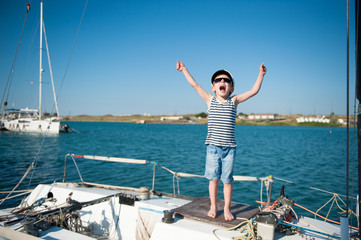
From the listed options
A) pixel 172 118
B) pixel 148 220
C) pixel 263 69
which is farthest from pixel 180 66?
pixel 172 118

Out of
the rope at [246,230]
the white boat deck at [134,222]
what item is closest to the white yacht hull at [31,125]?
the white boat deck at [134,222]

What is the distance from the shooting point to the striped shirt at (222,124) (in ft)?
11.2

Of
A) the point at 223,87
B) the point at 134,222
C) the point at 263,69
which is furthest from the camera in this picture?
the point at 134,222

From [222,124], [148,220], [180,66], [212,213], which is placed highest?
[180,66]

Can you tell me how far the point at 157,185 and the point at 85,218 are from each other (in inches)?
295

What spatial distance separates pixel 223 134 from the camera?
11.3 feet

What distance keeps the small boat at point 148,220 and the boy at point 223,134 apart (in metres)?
0.39

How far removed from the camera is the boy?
3428 millimetres

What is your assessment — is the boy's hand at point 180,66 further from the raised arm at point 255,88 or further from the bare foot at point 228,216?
the bare foot at point 228,216

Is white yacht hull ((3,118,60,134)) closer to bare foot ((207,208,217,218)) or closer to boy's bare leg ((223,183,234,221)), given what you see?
bare foot ((207,208,217,218))

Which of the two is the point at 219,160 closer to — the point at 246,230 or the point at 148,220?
the point at 246,230

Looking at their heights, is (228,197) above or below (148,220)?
above

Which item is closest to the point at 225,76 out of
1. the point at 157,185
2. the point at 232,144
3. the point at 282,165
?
the point at 232,144

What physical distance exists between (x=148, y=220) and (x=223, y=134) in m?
2.09
